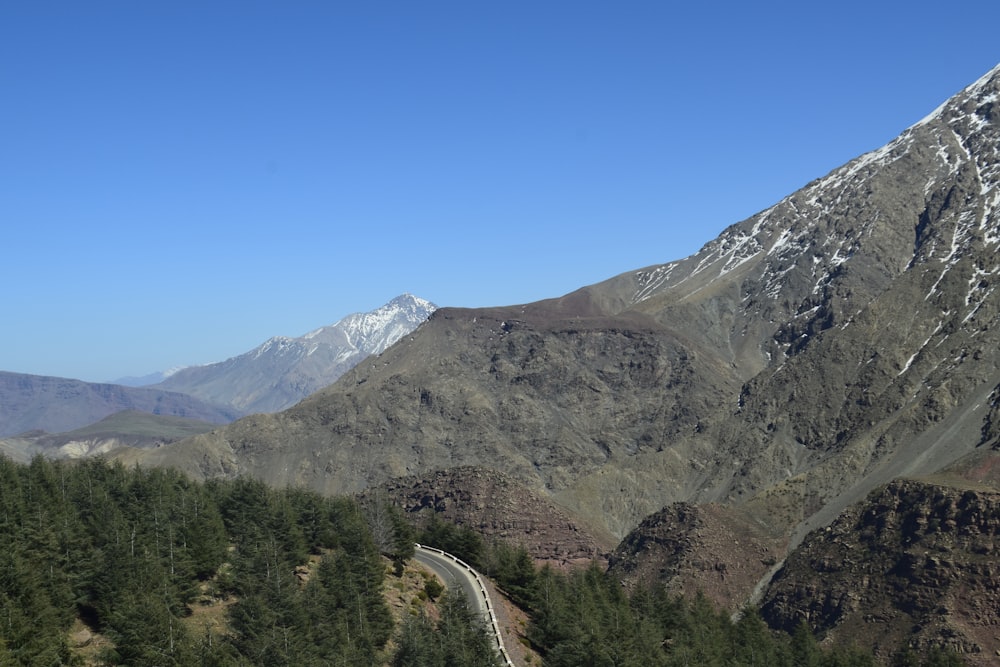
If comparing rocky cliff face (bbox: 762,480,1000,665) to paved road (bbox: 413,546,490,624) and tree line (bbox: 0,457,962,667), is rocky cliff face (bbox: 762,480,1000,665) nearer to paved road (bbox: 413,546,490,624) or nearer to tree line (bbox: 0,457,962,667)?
tree line (bbox: 0,457,962,667)

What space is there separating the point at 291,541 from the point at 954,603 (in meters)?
118

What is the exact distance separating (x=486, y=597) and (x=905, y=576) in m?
109

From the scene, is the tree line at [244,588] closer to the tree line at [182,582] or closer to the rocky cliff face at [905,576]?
the tree line at [182,582]

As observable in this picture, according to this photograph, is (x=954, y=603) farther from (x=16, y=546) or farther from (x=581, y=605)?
(x=16, y=546)

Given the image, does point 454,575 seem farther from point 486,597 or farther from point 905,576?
point 905,576

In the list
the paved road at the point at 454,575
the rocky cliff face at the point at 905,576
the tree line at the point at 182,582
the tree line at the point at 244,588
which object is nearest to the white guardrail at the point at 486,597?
the paved road at the point at 454,575

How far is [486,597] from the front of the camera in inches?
3494

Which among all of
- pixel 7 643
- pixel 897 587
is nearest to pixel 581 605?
pixel 7 643

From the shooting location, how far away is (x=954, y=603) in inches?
6422

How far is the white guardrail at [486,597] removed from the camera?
250ft

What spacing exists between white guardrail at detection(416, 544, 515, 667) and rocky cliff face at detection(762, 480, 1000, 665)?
3156 inches

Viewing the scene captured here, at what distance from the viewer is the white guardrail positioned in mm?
76125

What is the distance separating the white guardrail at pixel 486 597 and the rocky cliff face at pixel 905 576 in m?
80.2

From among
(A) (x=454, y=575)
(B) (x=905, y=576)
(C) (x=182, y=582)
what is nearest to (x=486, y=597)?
(A) (x=454, y=575)
